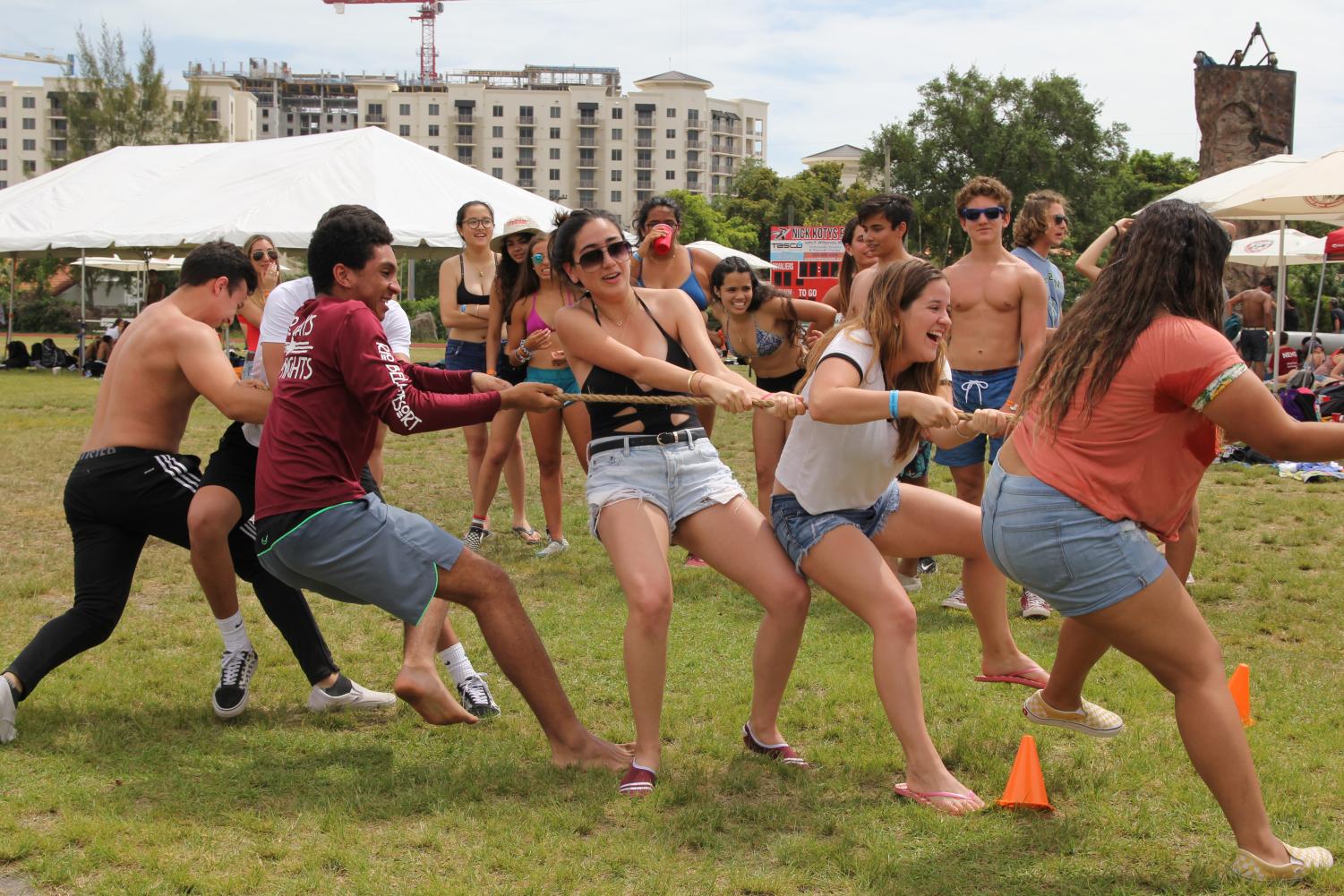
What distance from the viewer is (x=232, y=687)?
4.86 m

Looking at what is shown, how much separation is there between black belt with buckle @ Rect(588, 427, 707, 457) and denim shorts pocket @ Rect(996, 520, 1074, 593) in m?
1.29

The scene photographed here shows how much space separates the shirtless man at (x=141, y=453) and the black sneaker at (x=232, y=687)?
1.15ft

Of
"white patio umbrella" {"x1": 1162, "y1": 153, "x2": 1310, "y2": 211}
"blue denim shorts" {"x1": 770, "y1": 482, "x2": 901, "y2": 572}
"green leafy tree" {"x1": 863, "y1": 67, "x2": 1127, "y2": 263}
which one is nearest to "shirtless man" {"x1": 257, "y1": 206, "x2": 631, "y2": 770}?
"blue denim shorts" {"x1": 770, "y1": 482, "x2": 901, "y2": 572}

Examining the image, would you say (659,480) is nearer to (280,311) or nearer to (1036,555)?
(1036,555)

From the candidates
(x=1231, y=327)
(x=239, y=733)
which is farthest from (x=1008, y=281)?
(x=1231, y=327)

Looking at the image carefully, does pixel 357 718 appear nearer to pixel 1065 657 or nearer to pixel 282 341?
pixel 282 341

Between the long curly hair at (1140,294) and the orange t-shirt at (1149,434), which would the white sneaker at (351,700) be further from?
the long curly hair at (1140,294)

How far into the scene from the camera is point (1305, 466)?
36.2ft

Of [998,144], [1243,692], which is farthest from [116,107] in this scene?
[1243,692]

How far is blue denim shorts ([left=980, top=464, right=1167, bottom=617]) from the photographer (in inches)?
132

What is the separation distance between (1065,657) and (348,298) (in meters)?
2.80

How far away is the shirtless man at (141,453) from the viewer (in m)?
4.74

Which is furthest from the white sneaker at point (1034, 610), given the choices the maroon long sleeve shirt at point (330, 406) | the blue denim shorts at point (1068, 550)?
the maroon long sleeve shirt at point (330, 406)

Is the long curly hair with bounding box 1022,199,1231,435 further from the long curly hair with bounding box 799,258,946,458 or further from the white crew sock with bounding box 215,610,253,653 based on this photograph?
the white crew sock with bounding box 215,610,253,653
